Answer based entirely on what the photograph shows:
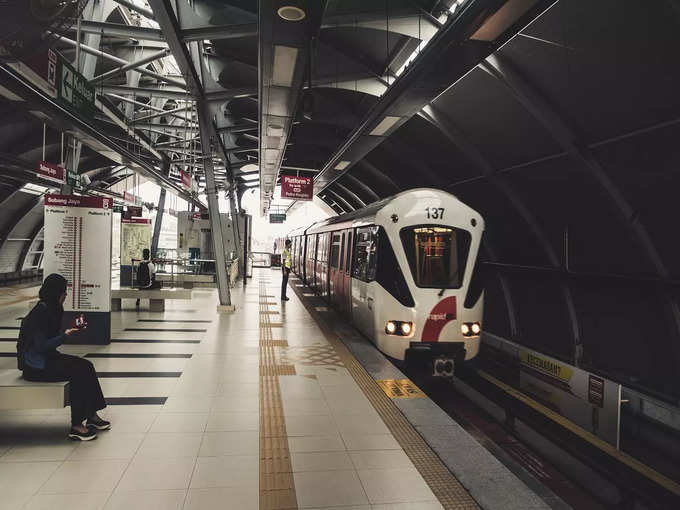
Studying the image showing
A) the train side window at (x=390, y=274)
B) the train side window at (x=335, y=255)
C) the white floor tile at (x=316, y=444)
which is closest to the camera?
the white floor tile at (x=316, y=444)

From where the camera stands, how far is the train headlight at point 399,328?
7.04 metres

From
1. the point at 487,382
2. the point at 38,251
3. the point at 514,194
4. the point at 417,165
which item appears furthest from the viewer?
the point at 38,251

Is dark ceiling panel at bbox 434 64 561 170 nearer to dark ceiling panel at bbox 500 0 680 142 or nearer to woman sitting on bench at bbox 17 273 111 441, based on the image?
dark ceiling panel at bbox 500 0 680 142

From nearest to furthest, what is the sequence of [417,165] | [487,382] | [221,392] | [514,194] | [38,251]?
[221,392] < [487,382] < [514,194] < [417,165] < [38,251]

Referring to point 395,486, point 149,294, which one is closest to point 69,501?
point 395,486

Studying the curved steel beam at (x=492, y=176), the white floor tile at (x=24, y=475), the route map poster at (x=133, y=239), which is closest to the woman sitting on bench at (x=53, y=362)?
the white floor tile at (x=24, y=475)

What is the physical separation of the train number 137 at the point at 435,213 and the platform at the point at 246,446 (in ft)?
7.85

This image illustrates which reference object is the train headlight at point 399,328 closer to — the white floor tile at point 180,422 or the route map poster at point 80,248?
the white floor tile at point 180,422

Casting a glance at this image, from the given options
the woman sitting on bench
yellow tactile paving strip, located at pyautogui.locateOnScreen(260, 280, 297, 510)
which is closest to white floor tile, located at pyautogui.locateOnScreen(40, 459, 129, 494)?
the woman sitting on bench

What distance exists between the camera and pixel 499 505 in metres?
3.27

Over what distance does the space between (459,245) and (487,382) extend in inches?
123

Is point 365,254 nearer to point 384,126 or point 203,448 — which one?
point 384,126

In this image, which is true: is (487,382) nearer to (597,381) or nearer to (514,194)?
(597,381)

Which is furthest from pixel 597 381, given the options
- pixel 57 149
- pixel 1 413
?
pixel 57 149
